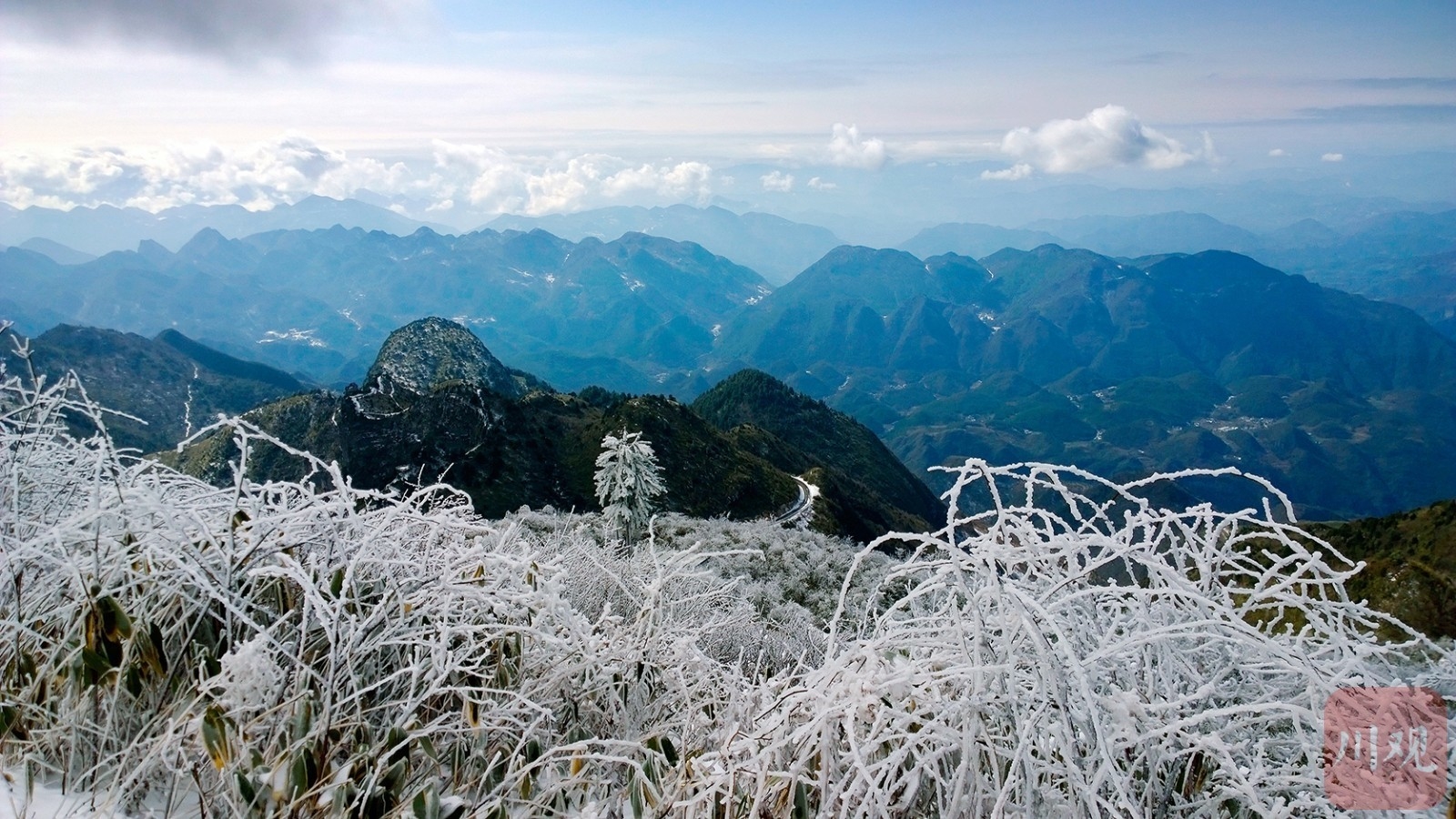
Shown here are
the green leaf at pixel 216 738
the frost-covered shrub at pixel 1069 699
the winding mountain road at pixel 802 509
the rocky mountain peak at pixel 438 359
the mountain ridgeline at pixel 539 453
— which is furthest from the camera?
the rocky mountain peak at pixel 438 359

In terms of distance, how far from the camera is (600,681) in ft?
14.1

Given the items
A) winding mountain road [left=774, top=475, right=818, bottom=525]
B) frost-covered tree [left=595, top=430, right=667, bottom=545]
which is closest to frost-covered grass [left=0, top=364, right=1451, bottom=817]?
frost-covered tree [left=595, top=430, right=667, bottom=545]

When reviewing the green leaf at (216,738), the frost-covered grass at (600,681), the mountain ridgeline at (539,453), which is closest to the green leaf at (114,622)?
the frost-covered grass at (600,681)

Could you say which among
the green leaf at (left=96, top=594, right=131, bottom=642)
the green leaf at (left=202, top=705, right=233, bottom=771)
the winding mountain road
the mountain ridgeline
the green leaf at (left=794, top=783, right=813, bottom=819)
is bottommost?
the winding mountain road

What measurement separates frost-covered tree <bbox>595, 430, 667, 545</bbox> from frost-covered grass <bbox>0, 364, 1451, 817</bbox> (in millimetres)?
28684

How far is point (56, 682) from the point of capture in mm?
3477

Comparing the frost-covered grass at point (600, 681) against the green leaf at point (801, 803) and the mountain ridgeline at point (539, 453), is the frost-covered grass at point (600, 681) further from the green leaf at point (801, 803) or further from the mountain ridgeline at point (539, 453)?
the mountain ridgeline at point (539, 453)

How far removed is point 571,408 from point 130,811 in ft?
305

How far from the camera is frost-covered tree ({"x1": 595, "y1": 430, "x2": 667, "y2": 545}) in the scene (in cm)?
3306

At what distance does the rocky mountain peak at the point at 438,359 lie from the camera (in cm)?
15912

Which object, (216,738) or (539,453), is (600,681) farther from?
(539,453)

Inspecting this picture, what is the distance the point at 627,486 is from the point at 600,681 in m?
29.6

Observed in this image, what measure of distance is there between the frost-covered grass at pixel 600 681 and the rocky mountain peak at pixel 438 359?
156 metres

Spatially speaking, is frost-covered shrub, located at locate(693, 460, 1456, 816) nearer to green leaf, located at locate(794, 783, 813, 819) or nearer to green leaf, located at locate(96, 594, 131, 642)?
green leaf, located at locate(794, 783, 813, 819)
